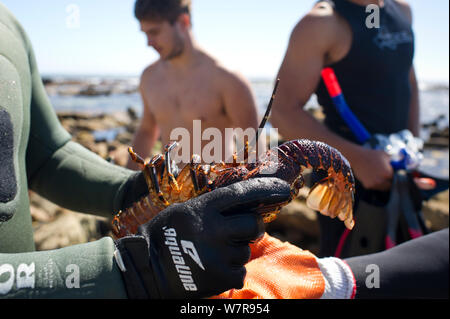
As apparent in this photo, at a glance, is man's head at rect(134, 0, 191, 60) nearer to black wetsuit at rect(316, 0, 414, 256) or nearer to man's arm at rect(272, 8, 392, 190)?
man's arm at rect(272, 8, 392, 190)

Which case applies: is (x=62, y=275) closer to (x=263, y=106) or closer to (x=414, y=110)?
(x=414, y=110)

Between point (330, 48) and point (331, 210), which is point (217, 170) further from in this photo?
point (330, 48)

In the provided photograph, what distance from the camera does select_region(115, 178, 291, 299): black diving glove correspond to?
39.2 inches

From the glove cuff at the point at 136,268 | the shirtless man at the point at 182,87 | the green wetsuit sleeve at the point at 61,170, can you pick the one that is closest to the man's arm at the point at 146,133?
the shirtless man at the point at 182,87

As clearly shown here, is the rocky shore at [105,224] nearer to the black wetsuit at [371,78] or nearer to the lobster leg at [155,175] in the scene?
the black wetsuit at [371,78]

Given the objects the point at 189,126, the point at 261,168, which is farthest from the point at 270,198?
the point at 189,126

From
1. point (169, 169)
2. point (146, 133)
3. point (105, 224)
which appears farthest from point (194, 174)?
point (105, 224)

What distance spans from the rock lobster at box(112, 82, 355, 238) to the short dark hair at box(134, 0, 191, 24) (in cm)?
259

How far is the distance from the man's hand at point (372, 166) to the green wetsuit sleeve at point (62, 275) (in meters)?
1.99

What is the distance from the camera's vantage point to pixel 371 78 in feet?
8.69

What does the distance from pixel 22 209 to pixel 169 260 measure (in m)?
0.81

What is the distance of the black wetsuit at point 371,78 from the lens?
8.53 feet
